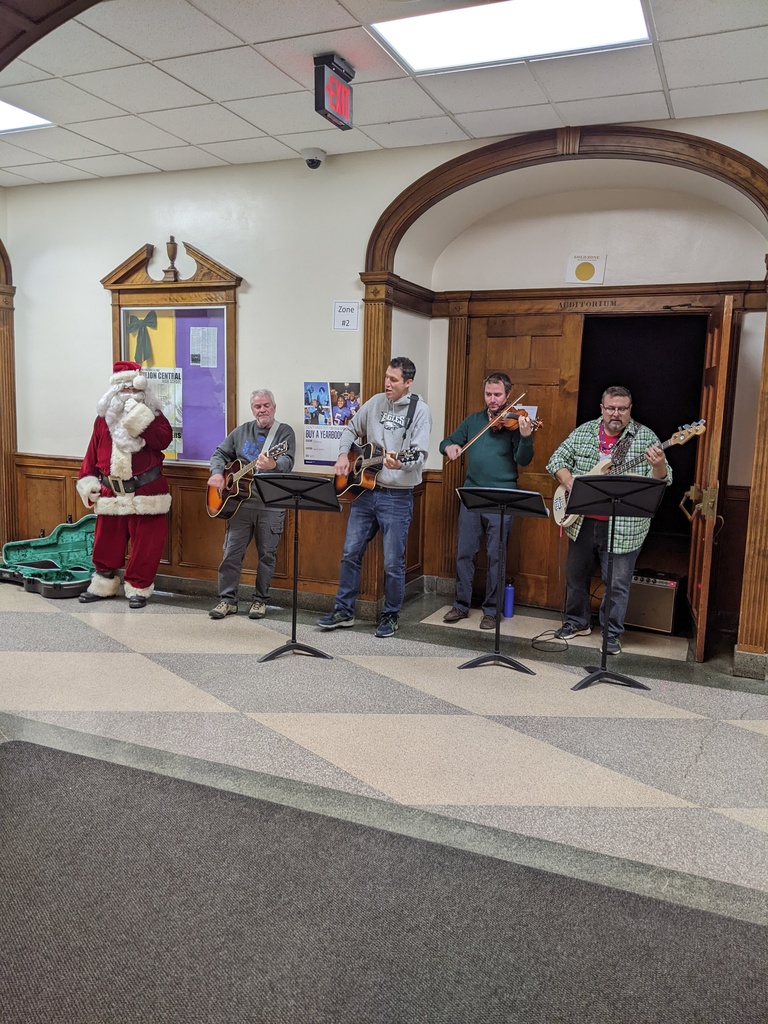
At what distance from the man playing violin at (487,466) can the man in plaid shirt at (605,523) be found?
31 cm

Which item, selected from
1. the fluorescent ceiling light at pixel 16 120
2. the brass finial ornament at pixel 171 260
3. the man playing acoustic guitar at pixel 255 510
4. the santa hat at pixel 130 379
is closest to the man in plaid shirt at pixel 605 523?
the man playing acoustic guitar at pixel 255 510

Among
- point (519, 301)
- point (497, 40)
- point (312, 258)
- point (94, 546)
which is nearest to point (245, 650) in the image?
point (94, 546)

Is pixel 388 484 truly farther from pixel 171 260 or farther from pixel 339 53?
pixel 171 260

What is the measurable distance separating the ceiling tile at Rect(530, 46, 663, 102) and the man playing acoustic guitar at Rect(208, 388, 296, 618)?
7.84 feet

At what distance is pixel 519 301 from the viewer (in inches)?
212

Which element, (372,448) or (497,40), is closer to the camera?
(497,40)

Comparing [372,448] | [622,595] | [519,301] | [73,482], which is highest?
[519,301]

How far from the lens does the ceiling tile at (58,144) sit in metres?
4.80

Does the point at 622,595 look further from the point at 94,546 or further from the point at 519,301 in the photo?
the point at 94,546

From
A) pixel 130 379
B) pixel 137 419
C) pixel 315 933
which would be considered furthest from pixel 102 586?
pixel 315 933

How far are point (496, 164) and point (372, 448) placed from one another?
5.97 ft

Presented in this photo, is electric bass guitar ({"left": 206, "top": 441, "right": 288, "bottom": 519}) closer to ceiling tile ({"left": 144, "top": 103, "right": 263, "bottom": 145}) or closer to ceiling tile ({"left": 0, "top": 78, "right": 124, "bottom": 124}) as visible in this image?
ceiling tile ({"left": 144, "top": 103, "right": 263, "bottom": 145})

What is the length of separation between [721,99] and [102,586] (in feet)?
15.6

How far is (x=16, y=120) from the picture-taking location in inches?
181
